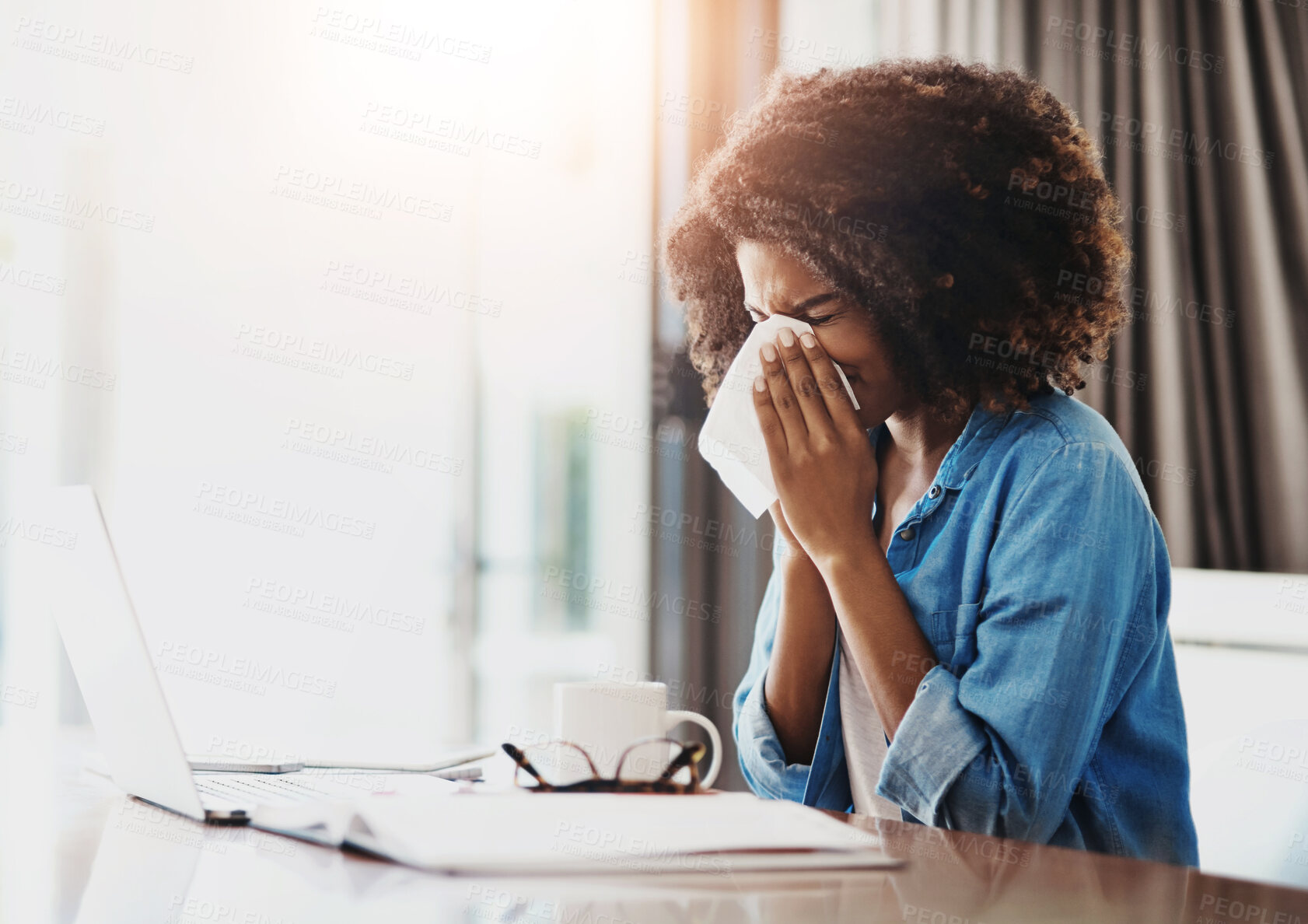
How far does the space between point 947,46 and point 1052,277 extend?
4.51ft

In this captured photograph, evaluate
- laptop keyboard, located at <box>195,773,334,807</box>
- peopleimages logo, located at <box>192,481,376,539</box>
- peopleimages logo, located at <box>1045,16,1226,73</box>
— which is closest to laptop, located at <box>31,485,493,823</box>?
laptop keyboard, located at <box>195,773,334,807</box>

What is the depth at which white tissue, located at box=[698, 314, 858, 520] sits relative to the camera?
1.15 metres

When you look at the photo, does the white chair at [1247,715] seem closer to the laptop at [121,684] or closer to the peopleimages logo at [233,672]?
the laptop at [121,684]

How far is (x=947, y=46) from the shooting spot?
2311mm

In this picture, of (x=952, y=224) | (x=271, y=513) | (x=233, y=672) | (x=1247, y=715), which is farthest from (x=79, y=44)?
(x=1247, y=715)

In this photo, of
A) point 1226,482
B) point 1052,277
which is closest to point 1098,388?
point 1226,482

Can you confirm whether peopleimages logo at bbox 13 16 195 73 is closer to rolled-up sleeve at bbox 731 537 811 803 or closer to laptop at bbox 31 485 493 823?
laptop at bbox 31 485 493 823

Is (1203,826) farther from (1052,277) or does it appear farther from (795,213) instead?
(795,213)

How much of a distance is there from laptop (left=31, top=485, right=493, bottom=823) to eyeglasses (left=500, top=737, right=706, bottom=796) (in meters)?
0.12

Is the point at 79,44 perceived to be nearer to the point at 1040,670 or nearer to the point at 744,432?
the point at 744,432

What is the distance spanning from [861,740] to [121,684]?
683mm

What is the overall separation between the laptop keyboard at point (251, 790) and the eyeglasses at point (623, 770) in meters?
0.17

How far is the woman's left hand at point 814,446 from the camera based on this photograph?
1.08 m

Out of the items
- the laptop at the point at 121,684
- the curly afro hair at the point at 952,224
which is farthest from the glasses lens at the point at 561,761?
the curly afro hair at the point at 952,224
